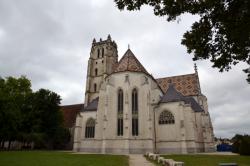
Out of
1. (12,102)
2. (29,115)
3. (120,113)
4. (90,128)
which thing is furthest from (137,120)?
(12,102)

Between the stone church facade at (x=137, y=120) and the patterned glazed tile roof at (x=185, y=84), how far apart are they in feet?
17.8

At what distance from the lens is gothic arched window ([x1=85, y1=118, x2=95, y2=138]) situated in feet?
114

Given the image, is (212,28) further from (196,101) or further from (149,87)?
(196,101)

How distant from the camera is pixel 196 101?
134ft

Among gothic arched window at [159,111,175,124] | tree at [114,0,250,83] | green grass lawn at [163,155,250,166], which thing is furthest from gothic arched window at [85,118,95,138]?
tree at [114,0,250,83]

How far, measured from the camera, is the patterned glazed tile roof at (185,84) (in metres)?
42.6

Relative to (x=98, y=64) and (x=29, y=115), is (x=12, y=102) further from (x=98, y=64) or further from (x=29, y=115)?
(x=98, y=64)

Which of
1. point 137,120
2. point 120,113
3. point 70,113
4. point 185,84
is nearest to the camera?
point 137,120

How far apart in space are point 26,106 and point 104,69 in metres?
17.3

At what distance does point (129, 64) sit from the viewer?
115 feet

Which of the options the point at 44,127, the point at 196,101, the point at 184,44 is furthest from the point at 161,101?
the point at 184,44

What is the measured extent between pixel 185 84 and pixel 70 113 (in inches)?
1078

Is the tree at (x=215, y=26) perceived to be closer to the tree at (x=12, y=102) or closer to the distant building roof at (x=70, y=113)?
the tree at (x=12, y=102)

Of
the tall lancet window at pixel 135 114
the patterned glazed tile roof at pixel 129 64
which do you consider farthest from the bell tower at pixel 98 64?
the tall lancet window at pixel 135 114
